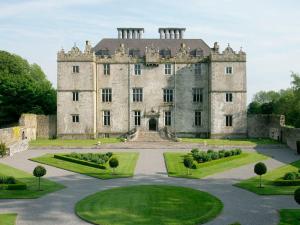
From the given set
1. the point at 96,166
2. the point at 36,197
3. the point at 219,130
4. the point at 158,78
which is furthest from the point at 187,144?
the point at 36,197

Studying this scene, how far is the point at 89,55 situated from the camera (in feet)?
195

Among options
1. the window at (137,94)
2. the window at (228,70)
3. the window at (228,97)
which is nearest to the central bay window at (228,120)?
the window at (228,97)

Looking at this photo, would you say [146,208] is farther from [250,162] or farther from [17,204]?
[250,162]

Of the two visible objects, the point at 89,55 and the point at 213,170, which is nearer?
the point at 213,170

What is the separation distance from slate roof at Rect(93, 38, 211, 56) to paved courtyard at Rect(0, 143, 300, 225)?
→ 86.0ft

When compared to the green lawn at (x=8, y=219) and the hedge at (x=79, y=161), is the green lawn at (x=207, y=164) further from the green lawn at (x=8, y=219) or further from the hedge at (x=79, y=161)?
the green lawn at (x=8, y=219)

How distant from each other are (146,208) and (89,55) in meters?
40.2

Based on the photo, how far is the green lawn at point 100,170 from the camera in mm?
34031

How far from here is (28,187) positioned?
2855 centimetres

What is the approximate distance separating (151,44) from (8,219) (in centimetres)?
4751

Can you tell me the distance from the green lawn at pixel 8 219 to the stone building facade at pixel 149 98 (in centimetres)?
3834

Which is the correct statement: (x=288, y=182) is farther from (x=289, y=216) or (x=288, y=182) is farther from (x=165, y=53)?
(x=165, y=53)

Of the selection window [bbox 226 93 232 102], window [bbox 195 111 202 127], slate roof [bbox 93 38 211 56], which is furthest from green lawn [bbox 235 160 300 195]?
slate roof [bbox 93 38 211 56]

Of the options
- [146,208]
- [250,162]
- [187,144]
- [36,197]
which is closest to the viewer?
[146,208]
